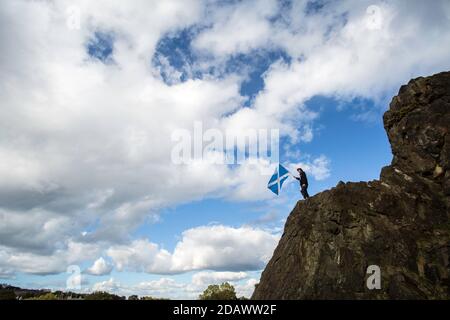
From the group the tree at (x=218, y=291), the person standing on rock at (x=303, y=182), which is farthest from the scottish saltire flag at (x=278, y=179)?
the tree at (x=218, y=291)

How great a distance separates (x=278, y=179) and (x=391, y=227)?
1078 cm

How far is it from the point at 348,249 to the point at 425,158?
10.1 m

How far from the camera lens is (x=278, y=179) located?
36.7 meters

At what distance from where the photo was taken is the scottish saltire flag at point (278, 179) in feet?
120

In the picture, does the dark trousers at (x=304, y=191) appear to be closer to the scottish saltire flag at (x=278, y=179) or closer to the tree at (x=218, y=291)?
the scottish saltire flag at (x=278, y=179)

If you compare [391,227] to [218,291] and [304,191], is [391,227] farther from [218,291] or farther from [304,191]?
[218,291]

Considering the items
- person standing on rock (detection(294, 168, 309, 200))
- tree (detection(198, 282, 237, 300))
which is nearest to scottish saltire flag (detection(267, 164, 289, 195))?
person standing on rock (detection(294, 168, 309, 200))

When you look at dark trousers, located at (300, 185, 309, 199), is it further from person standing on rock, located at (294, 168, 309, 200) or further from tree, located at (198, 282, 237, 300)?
tree, located at (198, 282, 237, 300)

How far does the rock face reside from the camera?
27.5m

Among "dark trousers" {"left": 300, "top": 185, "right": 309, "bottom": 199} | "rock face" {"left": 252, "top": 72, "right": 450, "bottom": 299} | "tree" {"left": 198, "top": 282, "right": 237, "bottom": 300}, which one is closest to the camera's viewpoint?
"rock face" {"left": 252, "top": 72, "right": 450, "bottom": 299}

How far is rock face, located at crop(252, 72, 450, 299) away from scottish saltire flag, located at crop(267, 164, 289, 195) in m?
2.50

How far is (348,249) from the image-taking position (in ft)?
96.2

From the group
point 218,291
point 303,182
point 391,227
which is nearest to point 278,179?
point 303,182
